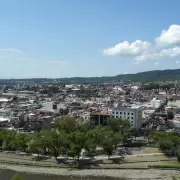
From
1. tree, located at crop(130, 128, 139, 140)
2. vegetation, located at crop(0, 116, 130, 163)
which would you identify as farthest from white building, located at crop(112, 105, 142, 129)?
vegetation, located at crop(0, 116, 130, 163)

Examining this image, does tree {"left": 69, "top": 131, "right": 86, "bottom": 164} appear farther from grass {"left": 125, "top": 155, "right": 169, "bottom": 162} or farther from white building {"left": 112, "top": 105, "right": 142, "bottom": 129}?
white building {"left": 112, "top": 105, "right": 142, "bottom": 129}

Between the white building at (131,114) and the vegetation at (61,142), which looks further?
the white building at (131,114)

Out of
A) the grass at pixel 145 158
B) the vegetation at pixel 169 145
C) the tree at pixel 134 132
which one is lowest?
the grass at pixel 145 158

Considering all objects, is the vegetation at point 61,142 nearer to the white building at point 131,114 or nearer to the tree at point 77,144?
the tree at point 77,144

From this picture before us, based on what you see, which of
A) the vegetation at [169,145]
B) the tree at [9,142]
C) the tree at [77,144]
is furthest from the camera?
the tree at [9,142]

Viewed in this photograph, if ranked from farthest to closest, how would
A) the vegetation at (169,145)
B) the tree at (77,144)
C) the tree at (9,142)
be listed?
the tree at (9,142), the vegetation at (169,145), the tree at (77,144)

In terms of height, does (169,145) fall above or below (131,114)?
below

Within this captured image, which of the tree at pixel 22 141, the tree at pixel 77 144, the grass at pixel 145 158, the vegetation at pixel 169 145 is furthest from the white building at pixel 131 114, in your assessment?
the tree at pixel 22 141

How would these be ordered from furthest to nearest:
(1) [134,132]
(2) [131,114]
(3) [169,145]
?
1. (2) [131,114]
2. (1) [134,132]
3. (3) [169,145]

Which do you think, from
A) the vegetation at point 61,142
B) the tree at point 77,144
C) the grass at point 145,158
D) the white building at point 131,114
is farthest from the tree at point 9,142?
the white building at point 131,114

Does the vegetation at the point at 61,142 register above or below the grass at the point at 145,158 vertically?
above

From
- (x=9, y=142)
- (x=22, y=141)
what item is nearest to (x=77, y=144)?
(x=22, y=141)

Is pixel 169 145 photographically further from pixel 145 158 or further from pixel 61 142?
pixel 61 142
